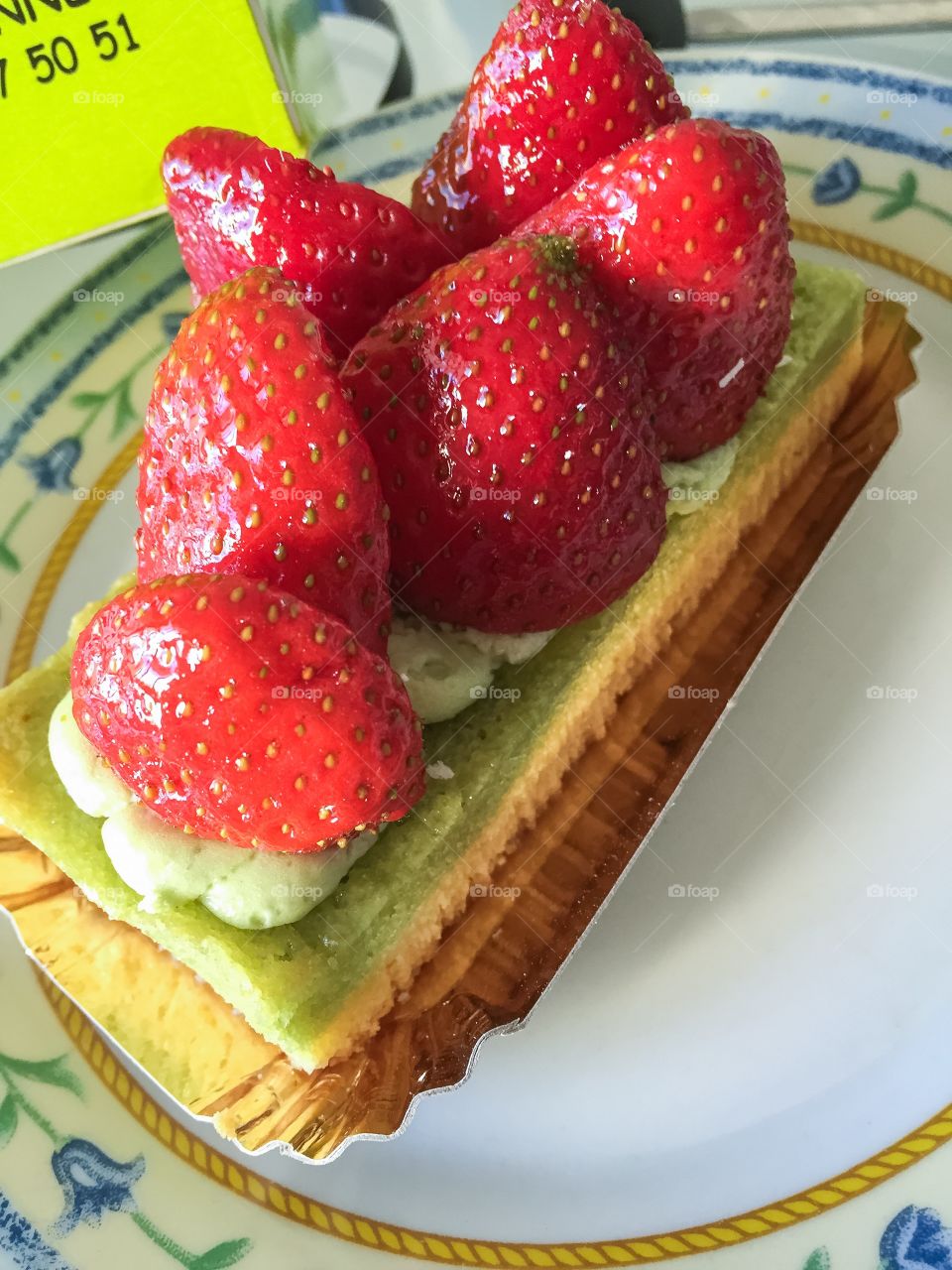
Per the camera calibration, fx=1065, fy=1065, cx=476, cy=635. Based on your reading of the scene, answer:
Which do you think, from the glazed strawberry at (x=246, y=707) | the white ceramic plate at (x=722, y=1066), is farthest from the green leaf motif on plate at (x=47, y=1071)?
the glazed strawberry at (x=246, y=707)

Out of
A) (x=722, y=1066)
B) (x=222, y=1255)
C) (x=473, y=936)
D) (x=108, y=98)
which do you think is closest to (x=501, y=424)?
(x=473, y=936)

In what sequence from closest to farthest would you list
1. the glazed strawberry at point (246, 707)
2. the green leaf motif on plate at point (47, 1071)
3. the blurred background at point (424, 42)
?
the glazed strawberry at point (246, 707), the green leaf motif on plate at point (47, 1071), the blurred background at point (424, 42)

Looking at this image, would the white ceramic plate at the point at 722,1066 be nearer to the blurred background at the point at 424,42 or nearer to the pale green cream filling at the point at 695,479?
the pale green cream filling at the point at 695,479

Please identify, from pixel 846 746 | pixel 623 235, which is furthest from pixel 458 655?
pixel 846 746

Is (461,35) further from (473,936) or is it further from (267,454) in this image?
(473,936)

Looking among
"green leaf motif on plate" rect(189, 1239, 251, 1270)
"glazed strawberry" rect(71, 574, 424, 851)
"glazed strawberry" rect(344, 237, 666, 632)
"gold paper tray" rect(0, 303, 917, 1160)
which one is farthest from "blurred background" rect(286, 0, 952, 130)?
"green leaf motif on plate" rect(189, 1239, 251, 1270)
